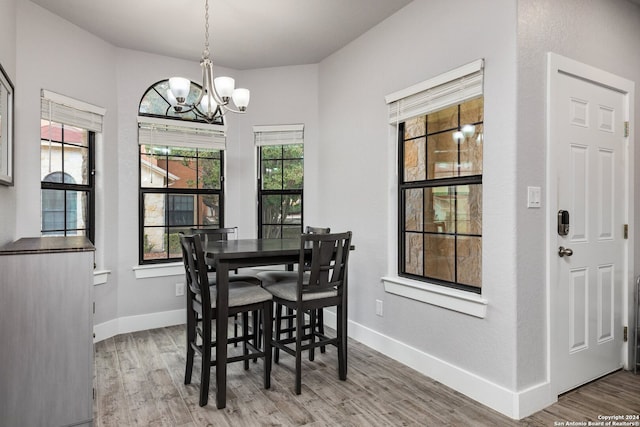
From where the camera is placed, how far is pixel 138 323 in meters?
3.97

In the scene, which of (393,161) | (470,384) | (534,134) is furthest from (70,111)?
(470,384)

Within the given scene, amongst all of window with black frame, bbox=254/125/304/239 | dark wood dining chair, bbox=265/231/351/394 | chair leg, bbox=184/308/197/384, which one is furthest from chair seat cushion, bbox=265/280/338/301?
window with black frame, bbox=254/125/304/239

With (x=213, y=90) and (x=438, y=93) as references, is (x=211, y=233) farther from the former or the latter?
(x=438, y=93)

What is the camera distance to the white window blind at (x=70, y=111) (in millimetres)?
3164

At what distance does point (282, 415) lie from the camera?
2.31 meters

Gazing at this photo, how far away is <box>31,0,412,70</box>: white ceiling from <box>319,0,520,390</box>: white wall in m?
0.24

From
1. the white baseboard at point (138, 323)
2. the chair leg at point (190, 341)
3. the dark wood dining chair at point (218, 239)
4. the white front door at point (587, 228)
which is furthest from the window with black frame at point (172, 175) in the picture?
the white front door at point (587, 228)

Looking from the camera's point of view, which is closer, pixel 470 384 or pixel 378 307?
pixel 470 384

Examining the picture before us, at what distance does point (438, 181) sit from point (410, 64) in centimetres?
94

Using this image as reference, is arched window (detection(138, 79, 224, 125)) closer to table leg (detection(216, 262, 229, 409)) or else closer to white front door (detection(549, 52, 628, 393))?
table leg (detection(216, 262, 229, 409))

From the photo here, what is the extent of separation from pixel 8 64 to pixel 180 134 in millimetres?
1604

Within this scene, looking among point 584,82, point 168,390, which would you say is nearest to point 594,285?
point 584,82

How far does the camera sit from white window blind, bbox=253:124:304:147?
4371 millimetres

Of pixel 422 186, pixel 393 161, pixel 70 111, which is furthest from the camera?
pixel 70 111
